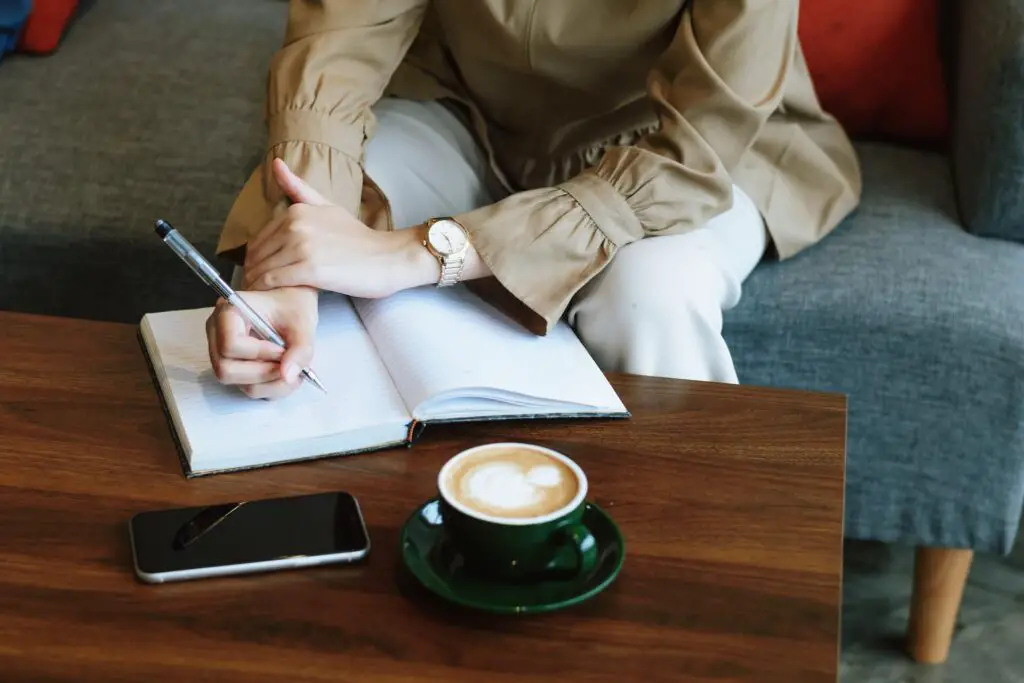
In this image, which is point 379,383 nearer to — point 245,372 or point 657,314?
point 245,372

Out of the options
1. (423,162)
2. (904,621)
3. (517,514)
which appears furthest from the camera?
(904,621)

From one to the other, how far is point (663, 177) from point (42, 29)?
1201mm

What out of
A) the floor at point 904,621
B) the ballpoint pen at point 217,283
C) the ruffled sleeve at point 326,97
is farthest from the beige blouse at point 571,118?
the floor at point 904,621

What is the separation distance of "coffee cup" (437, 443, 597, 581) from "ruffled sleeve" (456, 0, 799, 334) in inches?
11.8

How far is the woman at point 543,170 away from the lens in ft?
3.43

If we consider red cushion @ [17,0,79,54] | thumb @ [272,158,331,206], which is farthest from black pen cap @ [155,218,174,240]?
red cushion @ [17,0,79,54]

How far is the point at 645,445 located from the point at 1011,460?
61cm

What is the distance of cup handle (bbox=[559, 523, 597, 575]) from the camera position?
0.71 m

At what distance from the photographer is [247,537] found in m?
0.75

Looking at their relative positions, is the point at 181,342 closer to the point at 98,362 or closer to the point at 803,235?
the point at 98,362

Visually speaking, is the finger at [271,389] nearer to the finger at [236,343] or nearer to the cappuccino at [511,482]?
the finger at [236,343]

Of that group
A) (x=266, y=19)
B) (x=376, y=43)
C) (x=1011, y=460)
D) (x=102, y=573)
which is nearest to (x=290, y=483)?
(x=102, y=573)

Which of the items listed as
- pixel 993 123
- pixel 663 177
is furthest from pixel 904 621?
pixel 663 177

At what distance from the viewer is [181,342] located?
1000 mm
